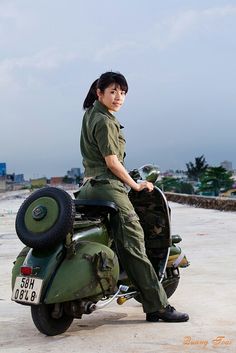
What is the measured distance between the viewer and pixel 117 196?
158 inches

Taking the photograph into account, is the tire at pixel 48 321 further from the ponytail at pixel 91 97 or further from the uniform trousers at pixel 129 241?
the ponytail at pixel 91 97

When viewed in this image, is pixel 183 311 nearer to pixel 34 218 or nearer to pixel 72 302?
pixel 72 302

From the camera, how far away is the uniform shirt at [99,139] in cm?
402

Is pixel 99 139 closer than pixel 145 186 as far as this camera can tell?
Yes

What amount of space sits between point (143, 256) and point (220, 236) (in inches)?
251

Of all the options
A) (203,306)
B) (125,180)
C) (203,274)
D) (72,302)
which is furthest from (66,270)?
(203,274)

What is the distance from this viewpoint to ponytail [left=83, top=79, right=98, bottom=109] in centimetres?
436

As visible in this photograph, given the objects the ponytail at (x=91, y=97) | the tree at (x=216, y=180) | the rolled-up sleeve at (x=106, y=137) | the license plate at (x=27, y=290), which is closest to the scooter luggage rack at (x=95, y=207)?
the rolled-up sleeve at (x=106, y=137)

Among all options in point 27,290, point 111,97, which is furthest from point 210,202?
point 27,290

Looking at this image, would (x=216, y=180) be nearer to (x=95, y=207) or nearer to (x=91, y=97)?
(x=91, y=97)

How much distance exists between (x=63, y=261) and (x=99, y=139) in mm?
870

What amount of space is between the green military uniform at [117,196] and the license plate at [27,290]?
2.23ft

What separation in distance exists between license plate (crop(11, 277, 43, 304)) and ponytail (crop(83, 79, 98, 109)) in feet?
4.62

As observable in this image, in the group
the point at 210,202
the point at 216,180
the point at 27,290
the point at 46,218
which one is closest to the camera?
the point at 27,290
